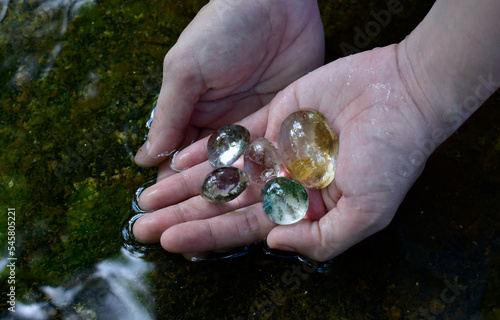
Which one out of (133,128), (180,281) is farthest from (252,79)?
(180,281)

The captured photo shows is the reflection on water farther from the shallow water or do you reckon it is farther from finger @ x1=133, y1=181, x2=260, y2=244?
finger @ x1=133, y1=181, x2=260, y2=244

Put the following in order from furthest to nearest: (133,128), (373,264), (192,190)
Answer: (133,128) → (192,190) → (373,264)

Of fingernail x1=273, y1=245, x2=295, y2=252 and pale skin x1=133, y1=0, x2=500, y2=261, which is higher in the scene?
pale skin x1=133, y1=0, x2=500, y2=261

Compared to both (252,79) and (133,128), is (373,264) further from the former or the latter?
(133,128)

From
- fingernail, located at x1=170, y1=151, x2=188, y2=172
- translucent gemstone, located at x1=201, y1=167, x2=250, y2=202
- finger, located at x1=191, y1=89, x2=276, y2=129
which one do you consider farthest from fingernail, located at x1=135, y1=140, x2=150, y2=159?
translucent gemstone, located at x1=201, y1=167, x2=250, y2=202

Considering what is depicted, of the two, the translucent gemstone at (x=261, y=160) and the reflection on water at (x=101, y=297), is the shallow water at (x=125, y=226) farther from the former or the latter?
→ the translucent gemstone at (x=261, y=160)

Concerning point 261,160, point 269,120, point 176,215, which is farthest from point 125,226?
point 269,120

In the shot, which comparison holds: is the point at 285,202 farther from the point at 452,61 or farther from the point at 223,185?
the point at 452,61
